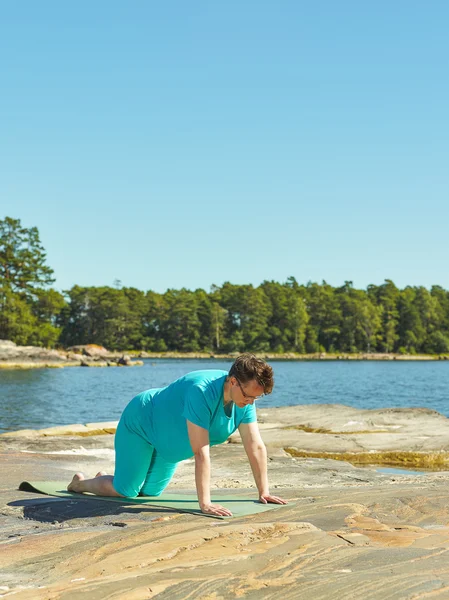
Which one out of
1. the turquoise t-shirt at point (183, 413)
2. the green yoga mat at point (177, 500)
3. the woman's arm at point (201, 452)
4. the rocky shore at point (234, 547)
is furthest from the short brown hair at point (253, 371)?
the green yoga mat at point (177, 500)

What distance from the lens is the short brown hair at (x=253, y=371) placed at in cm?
518

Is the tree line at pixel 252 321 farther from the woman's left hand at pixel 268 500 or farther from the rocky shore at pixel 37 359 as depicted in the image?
the woman's left hand at pixel 268 500

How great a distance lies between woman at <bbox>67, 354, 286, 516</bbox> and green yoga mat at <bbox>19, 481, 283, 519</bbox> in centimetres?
8

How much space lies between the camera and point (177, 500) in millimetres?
6434

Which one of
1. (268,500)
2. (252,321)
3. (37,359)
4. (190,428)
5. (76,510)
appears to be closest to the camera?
(190,428)

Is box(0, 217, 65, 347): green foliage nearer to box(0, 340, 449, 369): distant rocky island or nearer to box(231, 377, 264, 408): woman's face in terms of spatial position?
box(0, 340, 449, 369): distant rocky island

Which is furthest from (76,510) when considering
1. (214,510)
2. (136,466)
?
(214,510)

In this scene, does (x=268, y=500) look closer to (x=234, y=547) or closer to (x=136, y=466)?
(x=136, y=466)

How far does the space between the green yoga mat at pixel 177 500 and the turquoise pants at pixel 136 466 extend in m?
0.10

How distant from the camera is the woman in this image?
17.6 feet

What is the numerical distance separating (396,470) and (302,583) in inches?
337

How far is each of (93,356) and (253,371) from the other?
9984 centimetres

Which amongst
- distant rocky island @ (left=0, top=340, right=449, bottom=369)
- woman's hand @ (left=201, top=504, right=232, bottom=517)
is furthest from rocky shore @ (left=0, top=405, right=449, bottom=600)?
distant rocky island @ (left=0, top=340, right=449, bottom=369)

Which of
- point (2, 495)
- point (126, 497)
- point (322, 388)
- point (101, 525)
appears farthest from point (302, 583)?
point (322, 388)
